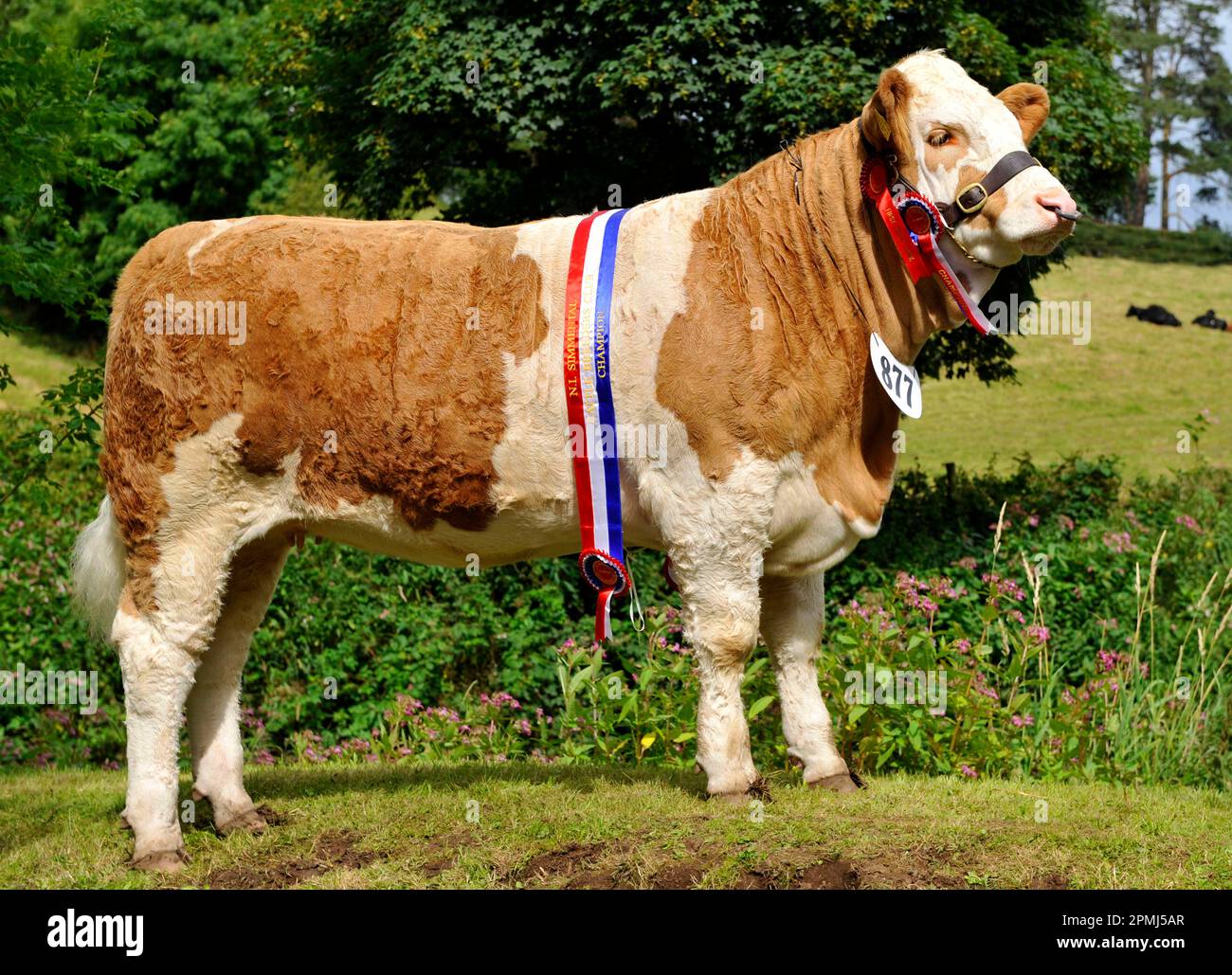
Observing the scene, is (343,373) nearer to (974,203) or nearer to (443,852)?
(443,852)

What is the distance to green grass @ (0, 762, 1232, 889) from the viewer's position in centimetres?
429

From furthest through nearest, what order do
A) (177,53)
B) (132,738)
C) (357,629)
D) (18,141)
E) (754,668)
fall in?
(177,53), (357,629), (754,668), (18,141), (132,738)

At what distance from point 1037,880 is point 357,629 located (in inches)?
205

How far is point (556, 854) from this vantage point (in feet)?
14.8

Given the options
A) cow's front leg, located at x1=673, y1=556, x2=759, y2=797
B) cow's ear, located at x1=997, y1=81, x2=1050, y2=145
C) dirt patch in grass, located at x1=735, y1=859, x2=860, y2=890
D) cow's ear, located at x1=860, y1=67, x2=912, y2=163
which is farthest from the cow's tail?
cow's ear, located at x1=997, y1=81, x2=1050, y2=145

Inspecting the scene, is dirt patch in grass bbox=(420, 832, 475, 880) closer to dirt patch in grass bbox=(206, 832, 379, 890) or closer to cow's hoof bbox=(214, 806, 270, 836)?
dirt patch in grass bbox=(206, 832, 379, 890)

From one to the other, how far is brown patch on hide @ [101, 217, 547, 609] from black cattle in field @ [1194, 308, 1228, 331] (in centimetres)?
2526

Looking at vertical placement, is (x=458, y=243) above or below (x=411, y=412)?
→ above

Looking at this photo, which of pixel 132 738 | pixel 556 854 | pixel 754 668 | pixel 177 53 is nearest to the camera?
pixel 556 854

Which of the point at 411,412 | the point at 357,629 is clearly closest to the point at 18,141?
the point at 411,412

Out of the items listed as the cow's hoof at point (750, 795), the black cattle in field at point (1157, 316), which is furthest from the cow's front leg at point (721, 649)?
the black cattle in field at point (1157, 316)

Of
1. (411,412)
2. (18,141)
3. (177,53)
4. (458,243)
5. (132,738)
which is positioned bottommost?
(132,738)

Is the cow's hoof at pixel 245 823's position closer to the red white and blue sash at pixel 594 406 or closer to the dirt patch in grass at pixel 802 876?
the red white and blue sash at pixel 594 406

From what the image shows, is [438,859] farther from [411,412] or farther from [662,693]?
[662,693]
